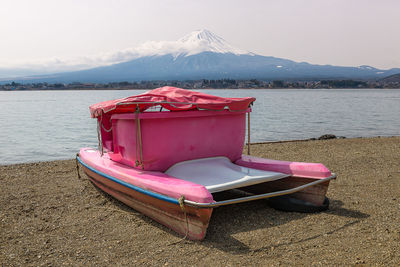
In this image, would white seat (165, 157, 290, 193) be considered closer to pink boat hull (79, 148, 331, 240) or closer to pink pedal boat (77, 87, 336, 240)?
pink pedal boat (77, 87, 336, 240)

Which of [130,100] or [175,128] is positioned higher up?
[130,100]

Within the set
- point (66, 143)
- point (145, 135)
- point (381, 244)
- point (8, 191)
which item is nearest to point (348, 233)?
point (381, 244)

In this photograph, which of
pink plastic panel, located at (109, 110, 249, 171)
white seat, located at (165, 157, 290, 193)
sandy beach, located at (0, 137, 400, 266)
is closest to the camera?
sandy beach, located at (0, 137, 400, 266)

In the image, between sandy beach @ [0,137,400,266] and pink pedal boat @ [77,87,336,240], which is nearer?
sandy beach @ [0,137,400,266]

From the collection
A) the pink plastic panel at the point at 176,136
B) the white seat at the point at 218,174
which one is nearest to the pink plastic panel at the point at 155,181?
the pink plastic panel at the point at 176,136

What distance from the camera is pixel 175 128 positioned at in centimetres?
650

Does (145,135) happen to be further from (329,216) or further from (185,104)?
(329,216)

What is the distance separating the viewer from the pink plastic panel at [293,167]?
641cm

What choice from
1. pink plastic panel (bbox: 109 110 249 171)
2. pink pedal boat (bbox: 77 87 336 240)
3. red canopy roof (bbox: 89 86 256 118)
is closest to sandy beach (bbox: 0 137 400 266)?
pink pedal boat (bbox: 77 87 336 240)

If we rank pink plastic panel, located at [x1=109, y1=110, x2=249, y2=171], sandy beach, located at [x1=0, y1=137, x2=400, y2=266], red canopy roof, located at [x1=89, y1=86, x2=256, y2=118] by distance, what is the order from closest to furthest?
sandy beach, located at [x1=0, y1=137, x2=400, y2=266], red canopy roof, located at [x1=89, y1=86, x2=256, y2=118], pink plastic panel, located at [x1=109, y1=110, x2=249, y2=171]

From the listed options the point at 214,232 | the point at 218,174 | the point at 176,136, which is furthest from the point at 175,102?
the point at 214,232

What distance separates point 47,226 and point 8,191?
319cm

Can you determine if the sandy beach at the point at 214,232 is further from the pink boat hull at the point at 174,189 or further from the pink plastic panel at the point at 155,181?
the pink plastic panel at the point at 155,181

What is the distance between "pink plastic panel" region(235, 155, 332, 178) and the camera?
21.0ft
